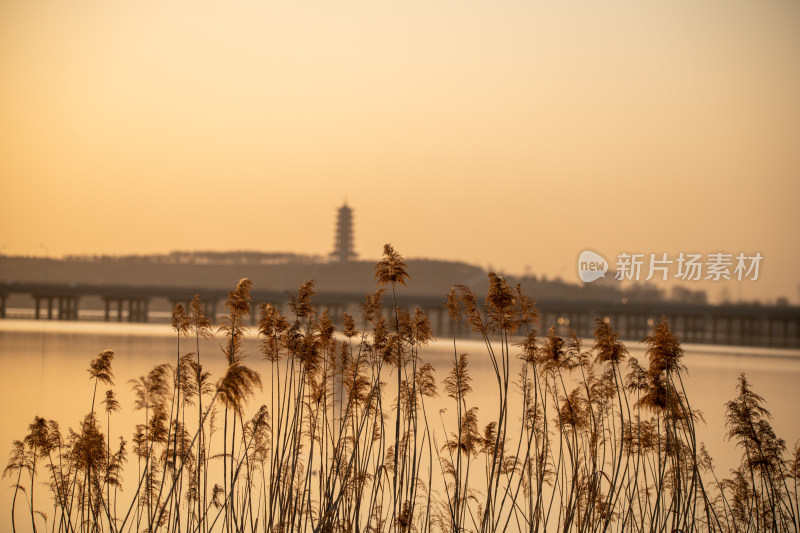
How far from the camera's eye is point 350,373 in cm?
910

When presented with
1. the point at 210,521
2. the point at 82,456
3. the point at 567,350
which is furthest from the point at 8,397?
the point at 567,350

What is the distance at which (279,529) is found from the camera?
27.0 feet

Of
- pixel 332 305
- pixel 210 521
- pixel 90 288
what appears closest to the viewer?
pixel 210 521

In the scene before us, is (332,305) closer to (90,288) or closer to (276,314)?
(90,288)

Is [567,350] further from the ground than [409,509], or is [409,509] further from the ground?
[567,350]

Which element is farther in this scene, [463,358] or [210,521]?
[210,521]

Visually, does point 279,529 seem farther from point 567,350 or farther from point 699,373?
point 699,373

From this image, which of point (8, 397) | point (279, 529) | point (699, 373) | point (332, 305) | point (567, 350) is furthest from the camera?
point (332, 305)

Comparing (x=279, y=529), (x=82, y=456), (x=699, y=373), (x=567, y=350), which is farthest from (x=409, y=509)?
(x=699, y=373)

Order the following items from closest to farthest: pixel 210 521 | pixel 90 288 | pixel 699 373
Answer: pixel 210 521 → pixel 699 373 → pixel 90 288

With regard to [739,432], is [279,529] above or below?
below

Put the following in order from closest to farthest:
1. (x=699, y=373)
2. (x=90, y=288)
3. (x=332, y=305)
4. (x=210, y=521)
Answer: (x=210, y=521) → (x=699, y=373) → (x=90, y=288) → (x=332, y=305)

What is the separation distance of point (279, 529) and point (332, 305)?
409ft

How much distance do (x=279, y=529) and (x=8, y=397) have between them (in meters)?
20.6
